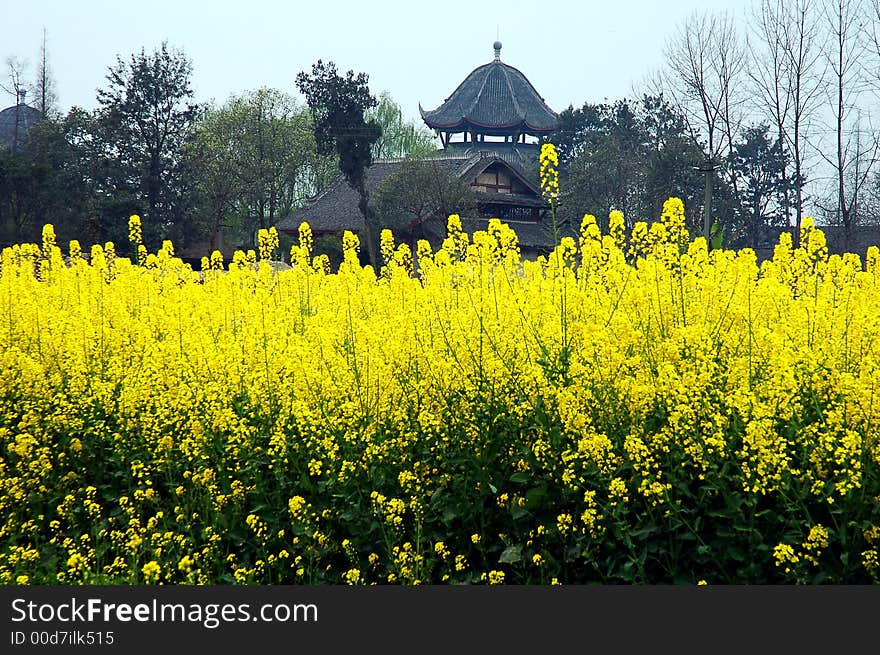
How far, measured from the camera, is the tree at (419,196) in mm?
32906

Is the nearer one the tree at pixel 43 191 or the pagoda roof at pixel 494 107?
the tree at pixel 43 191

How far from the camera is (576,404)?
3779 mm

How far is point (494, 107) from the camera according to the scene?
53.8 m

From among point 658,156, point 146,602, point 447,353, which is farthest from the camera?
point 658,156

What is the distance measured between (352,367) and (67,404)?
67.2 inches

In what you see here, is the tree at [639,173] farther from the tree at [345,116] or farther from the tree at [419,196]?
the tree at [345,116]


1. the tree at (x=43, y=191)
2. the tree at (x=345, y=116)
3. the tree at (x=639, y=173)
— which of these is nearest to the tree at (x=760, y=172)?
the tree at (x=639, y=173)

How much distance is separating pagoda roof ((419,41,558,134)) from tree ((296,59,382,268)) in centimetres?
1904

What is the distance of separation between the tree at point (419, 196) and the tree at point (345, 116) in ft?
3.41

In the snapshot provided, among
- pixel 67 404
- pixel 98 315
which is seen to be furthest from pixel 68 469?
pixel 98 315

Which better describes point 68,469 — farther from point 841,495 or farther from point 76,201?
point 76,201

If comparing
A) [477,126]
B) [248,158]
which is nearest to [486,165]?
[248,158]

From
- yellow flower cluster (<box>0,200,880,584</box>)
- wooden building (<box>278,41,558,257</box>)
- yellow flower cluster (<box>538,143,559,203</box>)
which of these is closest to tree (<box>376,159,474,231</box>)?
wooden building (<box>278,41,558,257</box>)

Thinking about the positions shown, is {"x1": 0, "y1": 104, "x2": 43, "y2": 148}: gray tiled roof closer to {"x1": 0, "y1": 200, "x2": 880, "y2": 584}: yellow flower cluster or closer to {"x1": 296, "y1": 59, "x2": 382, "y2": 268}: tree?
{"x1": 296, "y1": 59, "x2": 382, "y2": 268}: tree
